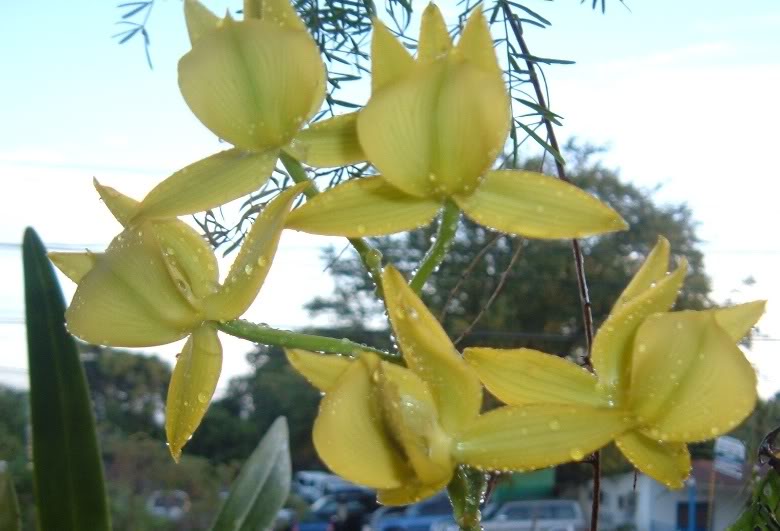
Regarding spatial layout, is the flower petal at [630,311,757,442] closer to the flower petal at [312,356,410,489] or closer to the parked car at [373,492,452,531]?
the flower petal at [312,356,410,489]

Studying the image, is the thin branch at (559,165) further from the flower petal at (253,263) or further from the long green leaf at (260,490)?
the long green leaf at (260,490)

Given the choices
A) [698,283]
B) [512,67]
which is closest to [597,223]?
[512,67]

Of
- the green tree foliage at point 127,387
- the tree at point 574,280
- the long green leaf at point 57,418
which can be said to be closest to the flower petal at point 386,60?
the long green leaf at point 57,418

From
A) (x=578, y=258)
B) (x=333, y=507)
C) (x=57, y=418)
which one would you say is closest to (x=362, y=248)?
(x=578, y=258)

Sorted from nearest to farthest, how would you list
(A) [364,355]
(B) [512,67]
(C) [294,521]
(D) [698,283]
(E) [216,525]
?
1. (A) [364,355]
2. (B) [512,67]
3. (E) [216,525]
4. (D) [698,283]
5. (C) [294,521]

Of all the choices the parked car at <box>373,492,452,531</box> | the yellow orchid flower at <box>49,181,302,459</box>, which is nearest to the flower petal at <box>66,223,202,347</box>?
the yellow orchid flower at <box>49,181,302,459</box>

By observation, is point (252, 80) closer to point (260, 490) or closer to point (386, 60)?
point (386, 60)

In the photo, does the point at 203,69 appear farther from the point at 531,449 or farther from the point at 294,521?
the point at 294,521
